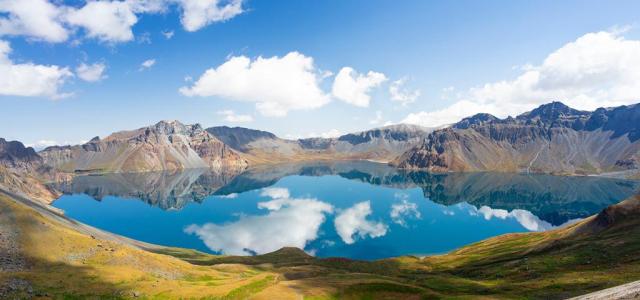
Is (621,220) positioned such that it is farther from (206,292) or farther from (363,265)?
(206,292)

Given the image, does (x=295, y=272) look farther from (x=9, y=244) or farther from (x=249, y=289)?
(x=9, y=244)

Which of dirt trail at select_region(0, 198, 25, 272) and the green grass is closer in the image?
the green grass

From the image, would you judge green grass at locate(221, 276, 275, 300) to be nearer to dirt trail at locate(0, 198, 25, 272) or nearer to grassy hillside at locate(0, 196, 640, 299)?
grassy hillside at locate(0, 196, 640, 299)

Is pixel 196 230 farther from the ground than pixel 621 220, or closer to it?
closer to it

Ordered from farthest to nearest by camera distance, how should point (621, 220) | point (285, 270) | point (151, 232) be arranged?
point (151, 232)
point (621, 220)
point (285, 270)

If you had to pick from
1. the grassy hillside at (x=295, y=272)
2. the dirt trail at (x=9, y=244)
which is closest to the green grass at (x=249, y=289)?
the grassy hillside at (x=295, y=272)

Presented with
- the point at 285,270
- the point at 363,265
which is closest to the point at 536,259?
the point at 363,265

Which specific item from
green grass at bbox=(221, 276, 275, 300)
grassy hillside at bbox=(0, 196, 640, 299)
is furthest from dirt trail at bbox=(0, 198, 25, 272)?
green grass at bbox=(221, 276, 275, 300)

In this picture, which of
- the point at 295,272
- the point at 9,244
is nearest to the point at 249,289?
the point at 295,272

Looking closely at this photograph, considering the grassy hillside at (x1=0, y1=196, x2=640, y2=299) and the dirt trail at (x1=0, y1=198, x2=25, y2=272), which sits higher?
the dirt trail at (x1=0, y1=198, x2=25, y2=272)

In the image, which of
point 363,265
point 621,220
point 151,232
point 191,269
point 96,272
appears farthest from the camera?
point 151,232
